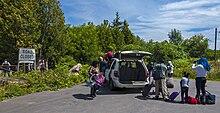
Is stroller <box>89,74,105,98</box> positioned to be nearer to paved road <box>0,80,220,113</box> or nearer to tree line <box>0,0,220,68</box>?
paved road <box>0,80,220,113</box>

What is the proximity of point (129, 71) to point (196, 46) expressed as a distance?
167ft

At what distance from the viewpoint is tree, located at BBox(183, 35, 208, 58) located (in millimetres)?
58500

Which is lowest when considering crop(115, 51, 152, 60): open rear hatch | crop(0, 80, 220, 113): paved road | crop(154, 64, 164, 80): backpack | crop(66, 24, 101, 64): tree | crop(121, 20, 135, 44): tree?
crop(0, 80, 220, 113): paved road

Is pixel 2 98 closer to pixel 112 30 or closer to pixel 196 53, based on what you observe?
pixel 112 30

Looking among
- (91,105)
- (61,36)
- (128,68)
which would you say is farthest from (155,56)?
(91,105)

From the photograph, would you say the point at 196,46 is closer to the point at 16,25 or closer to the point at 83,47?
the point at 83,47

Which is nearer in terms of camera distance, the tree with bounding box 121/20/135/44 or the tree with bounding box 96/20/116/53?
the tree with bounding box 96/20/116/53

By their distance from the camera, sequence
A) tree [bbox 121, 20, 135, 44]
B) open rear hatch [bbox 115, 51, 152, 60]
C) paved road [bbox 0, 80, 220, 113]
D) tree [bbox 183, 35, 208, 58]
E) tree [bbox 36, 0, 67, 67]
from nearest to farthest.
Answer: paved road [bbox 0, 80, 220, 113] < open rear hatch [bbox 115, 51, 152, 60] < tree [bbox 36, 0, 67, 67] < tree [bbox 121, 20, 135, 44] < tree [bbox 183, 35, 208, 58]

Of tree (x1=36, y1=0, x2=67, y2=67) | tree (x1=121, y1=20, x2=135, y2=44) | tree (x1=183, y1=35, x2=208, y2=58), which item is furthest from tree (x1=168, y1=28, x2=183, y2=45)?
tree (x1=36, y1=0, x2=67, y2=67)

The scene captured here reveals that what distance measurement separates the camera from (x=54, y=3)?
89.4ft

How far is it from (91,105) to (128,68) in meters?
3.80

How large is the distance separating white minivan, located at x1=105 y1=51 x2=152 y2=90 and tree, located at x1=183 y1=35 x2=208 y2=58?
48.0 m

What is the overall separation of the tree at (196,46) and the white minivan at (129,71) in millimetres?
48035

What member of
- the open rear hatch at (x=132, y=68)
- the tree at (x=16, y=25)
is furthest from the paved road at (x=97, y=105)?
the tree at (x=16, y=25)
